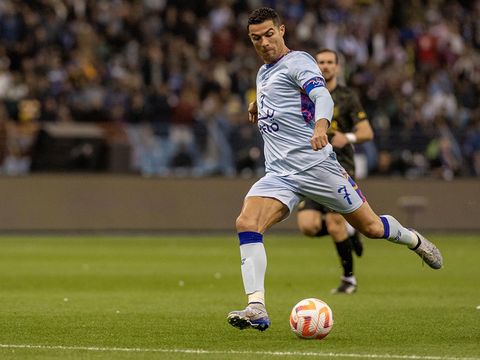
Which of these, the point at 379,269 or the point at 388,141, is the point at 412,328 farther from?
the point at 388,141

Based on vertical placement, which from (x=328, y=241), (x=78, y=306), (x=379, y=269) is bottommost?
(x=328, y=241)

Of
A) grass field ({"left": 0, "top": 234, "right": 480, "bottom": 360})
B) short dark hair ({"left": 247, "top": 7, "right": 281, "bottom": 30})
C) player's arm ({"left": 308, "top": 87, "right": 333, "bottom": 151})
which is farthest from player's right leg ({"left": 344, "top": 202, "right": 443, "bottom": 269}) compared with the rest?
short dark hair ({"left": 247, "top": 7, "right": 281, "bottom": 30})

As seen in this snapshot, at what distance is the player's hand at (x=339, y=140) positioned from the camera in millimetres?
13266

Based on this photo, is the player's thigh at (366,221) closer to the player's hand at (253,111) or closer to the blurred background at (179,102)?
the player's hand at (253,111)

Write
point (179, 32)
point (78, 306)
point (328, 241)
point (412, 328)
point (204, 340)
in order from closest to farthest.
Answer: point (204, 340), point (412, 328), point (78, 306), point (328, 241), point (179, 32)

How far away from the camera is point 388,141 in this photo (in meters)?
27.8

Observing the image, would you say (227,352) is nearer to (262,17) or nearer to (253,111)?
(253,111)

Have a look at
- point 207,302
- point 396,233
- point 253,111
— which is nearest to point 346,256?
point 207,302

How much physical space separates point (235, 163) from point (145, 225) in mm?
2406

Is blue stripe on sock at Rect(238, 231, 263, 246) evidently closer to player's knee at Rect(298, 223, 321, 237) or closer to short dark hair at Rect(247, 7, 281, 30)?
short dark hair at Rect(247, 7, 281, 30)

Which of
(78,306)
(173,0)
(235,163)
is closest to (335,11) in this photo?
(173,0)

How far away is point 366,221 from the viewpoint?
34.0ft

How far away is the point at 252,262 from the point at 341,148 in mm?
4427

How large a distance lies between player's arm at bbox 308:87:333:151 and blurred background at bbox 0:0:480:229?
16.6 meters
